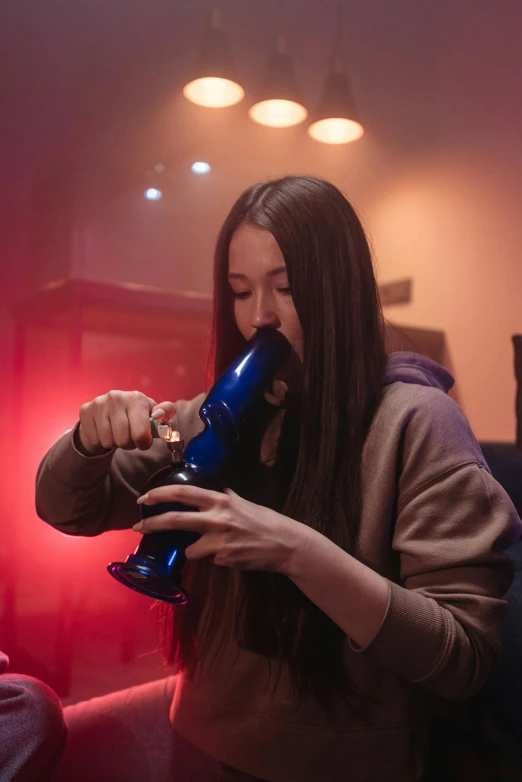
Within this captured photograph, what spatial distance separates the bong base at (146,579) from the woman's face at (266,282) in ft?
1.03

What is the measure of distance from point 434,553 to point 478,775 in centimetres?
42

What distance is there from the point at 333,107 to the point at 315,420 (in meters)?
1.05

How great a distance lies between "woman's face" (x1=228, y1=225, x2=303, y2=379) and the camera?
2.55ft

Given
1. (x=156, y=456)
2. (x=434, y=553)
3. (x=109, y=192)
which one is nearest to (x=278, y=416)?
(x=156, y=456)

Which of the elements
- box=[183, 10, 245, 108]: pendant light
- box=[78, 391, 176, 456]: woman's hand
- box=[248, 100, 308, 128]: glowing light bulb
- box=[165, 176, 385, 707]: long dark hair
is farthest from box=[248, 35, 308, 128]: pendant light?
box=[78, 391, 176, 456]: woman's hand

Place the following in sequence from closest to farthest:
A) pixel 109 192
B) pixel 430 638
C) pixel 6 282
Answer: pixel 430 638
pixel 6 282
pixel 109 192

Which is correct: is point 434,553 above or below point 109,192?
below

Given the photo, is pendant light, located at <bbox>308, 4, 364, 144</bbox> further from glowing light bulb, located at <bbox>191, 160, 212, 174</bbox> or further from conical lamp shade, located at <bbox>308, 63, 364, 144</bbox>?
glowing light bulb, located at <bbox>191, 160, 212, 174</bbox>

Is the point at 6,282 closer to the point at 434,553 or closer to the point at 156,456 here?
the point at 156,456

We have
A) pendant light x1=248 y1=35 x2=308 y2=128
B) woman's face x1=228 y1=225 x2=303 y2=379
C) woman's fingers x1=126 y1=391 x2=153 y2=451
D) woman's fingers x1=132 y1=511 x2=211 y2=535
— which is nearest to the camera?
woman's fingers x1=132 y1=511 x2=211 y2=535

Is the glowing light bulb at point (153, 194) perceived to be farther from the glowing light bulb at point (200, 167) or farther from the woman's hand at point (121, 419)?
the woman's hand at point (121, 419)

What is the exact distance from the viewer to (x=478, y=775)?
34.7 inches

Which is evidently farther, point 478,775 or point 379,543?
point 478,775

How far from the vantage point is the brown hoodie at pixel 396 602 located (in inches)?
25.6
